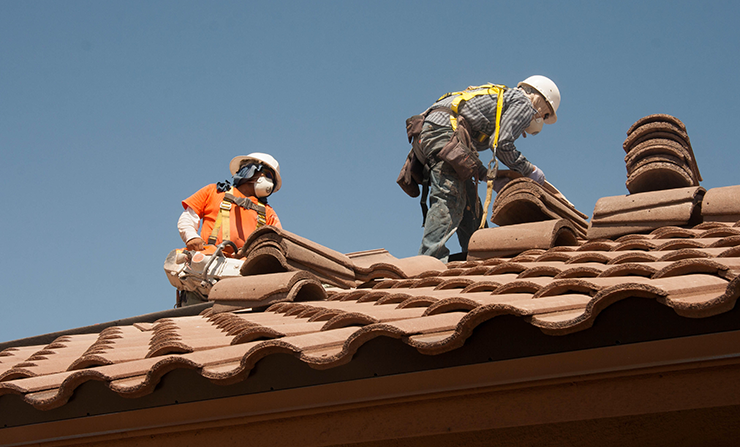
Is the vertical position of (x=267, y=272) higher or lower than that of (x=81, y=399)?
higher

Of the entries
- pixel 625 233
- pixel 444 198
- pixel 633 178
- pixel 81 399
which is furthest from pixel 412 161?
pixel 81 399

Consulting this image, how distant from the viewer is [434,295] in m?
3.36

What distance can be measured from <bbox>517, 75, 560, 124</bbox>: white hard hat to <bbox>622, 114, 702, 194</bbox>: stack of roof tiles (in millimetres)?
1289

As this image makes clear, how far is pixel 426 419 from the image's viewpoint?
2.25 m

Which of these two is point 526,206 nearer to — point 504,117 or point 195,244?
point 504,117

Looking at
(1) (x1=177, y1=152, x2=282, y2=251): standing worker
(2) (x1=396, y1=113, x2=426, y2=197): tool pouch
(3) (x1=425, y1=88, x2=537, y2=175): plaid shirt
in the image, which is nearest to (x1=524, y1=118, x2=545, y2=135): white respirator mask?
(3) (x1=425, y1=88, x2=537, y2=175): plaid shirt

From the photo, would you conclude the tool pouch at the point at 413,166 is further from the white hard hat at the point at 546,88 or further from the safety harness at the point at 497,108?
the white hard hat at the point at 546,88

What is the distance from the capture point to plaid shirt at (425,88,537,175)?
23.0 feet

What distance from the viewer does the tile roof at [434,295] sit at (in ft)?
6.92

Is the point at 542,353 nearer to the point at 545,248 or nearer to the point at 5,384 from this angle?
the point at 5,384

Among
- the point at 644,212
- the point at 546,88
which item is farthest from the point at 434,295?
the point at 546,88

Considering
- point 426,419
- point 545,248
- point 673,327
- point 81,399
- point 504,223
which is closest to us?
point 673,327

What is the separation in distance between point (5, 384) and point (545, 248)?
340 cm

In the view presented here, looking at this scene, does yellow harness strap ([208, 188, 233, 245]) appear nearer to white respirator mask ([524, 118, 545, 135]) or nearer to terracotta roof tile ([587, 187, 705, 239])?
white respirator mask ([524, 118, 545, 135])
